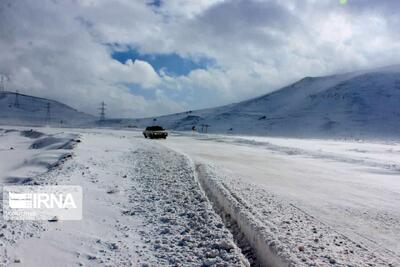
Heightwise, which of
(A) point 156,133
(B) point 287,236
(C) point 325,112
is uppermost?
A: (C) point 325,112

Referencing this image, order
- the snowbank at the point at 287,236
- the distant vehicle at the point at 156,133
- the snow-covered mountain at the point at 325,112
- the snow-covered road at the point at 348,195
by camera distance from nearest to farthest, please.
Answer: the snowbank at the point at 287,236 → the snow-covered road at the point at 348,195 → the distant vehicle at the point at 156,133 → the snow-covered mountain at the point at 325,112

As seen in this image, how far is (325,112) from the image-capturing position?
403 feet

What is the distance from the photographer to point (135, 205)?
858cm

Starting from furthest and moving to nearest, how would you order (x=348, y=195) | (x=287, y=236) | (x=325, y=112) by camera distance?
(x=325, y=112)
(x=348, y=195)
(x=287, y=236)

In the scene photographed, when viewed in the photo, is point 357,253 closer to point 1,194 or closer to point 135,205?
point 135,205

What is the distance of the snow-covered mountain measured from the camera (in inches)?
4053

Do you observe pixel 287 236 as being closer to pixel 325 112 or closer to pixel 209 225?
pixel 209 225

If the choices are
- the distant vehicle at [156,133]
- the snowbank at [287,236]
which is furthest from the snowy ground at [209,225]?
the distant vehicle at [156,133]

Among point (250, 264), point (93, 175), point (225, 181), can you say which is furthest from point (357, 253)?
point (93, 175)

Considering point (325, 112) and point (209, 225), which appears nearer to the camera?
point (209, 225)

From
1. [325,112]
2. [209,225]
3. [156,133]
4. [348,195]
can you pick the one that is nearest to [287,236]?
[209,225]

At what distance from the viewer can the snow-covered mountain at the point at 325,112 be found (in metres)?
103

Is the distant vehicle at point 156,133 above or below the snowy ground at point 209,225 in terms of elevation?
above

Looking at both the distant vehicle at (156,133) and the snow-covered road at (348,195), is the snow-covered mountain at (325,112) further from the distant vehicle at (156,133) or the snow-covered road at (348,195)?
the snow-covered road at (348,195)
